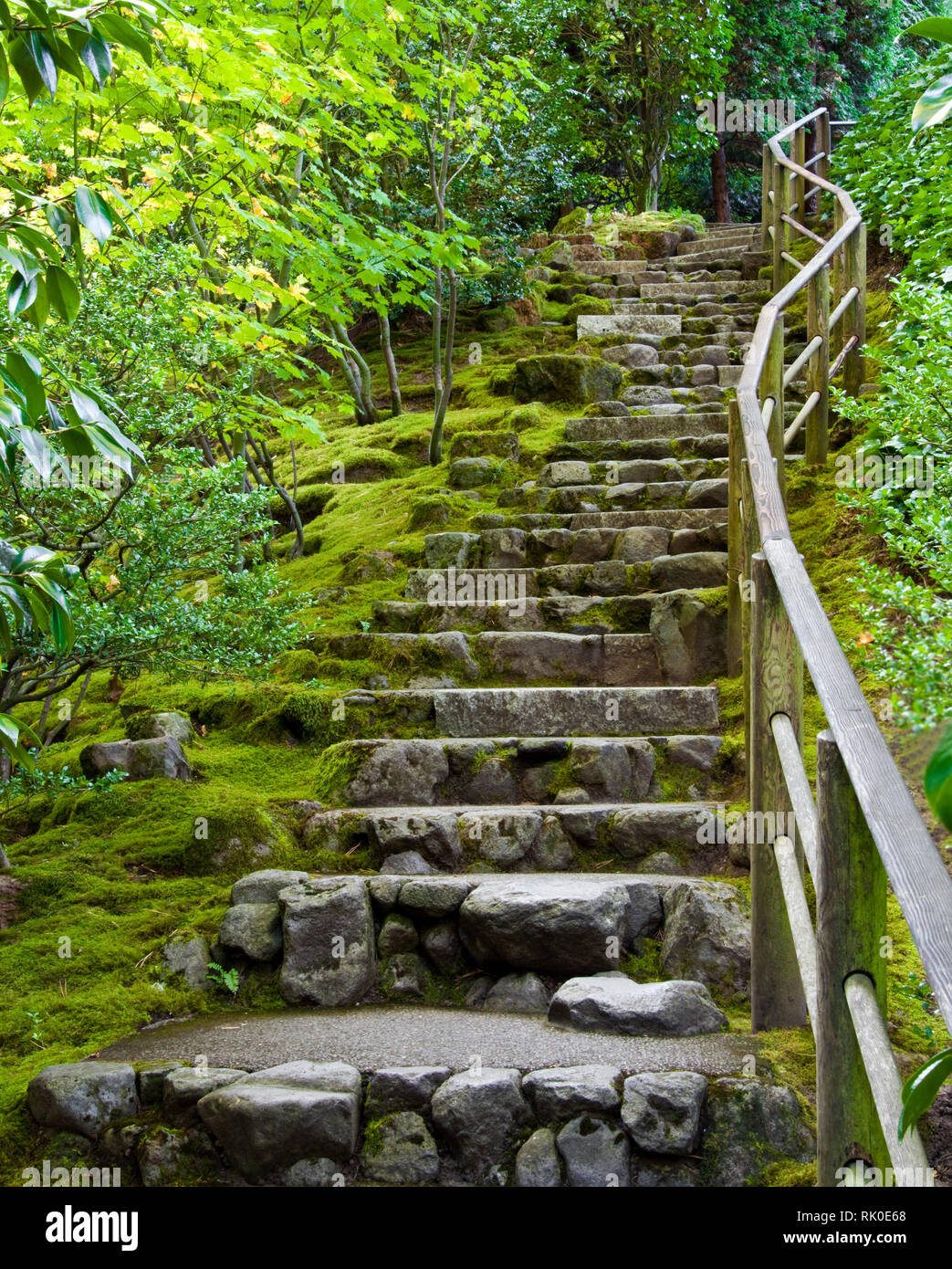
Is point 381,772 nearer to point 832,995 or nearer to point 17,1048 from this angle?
point 17,1048

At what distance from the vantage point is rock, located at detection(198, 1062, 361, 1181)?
2318mm

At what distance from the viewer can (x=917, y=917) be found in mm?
1097

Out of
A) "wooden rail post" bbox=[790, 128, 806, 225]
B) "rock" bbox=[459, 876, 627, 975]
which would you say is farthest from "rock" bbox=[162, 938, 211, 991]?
"wooden rail post" bbox=[790, 128, 806, 225]

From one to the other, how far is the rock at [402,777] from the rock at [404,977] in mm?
771

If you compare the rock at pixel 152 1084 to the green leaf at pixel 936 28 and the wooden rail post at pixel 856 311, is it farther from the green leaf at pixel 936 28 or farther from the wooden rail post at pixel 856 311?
the wooden rail post at pixel 856 311

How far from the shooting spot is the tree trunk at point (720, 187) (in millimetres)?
15945

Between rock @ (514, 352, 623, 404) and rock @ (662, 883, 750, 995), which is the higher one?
rock @ (514, 352, 623, 404)

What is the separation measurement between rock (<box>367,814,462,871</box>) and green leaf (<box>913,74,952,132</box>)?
261 centimetres

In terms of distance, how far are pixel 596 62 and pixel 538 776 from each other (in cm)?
1147

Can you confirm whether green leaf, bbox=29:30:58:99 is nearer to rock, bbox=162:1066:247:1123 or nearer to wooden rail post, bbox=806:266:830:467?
rock, bbox=162:1066:247:1123

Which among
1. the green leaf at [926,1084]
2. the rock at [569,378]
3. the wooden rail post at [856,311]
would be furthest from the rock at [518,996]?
the rock at [569,378]

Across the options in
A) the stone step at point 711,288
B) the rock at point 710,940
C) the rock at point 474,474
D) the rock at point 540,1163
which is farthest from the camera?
the stone step at point 711,288

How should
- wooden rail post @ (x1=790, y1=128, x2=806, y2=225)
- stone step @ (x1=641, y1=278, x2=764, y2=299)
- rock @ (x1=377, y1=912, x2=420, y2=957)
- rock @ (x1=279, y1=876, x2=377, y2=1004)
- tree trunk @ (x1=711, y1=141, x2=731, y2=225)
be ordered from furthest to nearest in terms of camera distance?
tree trunk @ (x1=711, y1=141, x2=731, y2=225) < stone step @ (x1=641, y1=278, x2=764, y2=299) < wooden rail post @ (x1=790, y1=128, x2=806, y2=225) < rock @ (x1=377, y1=912, x2=420, y2=957) < rock @ (x1=279, y1=876, x2=377, y2=1004)
